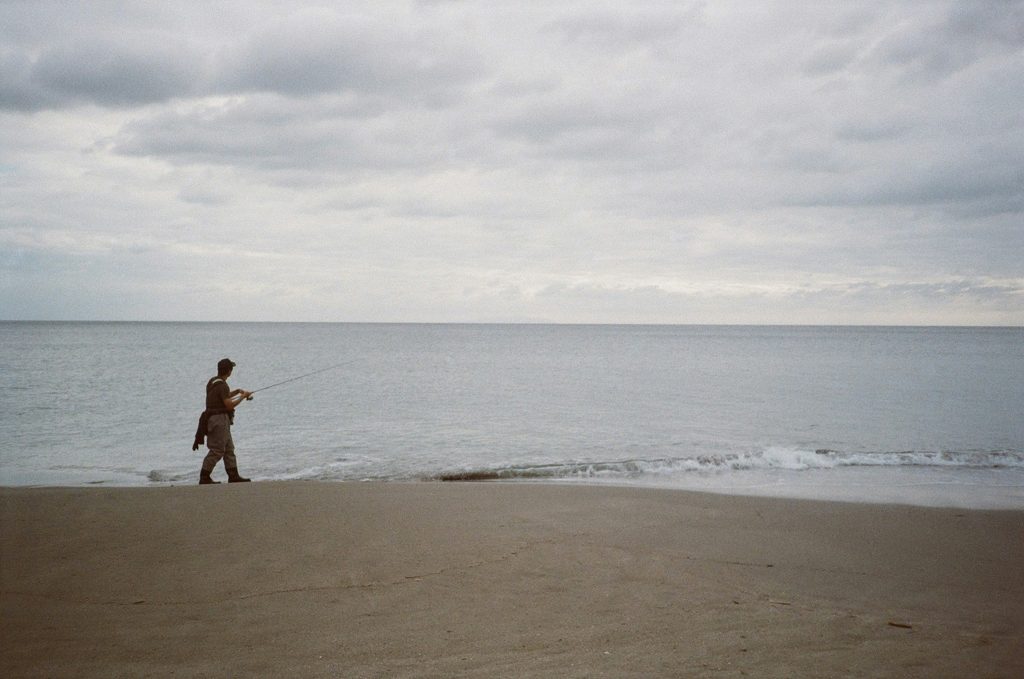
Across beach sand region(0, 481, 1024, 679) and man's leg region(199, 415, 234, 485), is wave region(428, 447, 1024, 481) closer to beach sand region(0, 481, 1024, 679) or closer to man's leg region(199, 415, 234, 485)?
man's leg region(199, 415, 234, 485)

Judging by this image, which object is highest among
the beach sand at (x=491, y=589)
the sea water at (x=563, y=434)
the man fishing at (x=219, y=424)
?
the man fishing at (x=219, y=424)

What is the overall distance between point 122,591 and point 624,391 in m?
26.6

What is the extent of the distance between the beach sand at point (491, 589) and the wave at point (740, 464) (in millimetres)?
3845

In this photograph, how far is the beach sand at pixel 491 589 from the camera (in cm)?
441

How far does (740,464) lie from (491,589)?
957 cm

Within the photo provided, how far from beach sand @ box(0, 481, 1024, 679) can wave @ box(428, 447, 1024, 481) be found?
12.6ft

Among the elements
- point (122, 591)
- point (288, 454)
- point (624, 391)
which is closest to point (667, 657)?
point (122, 591)

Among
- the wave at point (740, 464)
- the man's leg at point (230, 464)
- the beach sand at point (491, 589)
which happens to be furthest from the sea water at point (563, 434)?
the beach sand at point (491, 589)

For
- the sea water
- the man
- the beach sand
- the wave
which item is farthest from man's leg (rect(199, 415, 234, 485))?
the wave

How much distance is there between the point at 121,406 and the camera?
2300cm

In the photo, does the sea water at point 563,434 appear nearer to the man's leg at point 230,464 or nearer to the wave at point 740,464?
the wave at point 740,464

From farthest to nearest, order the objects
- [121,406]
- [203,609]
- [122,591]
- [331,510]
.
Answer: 1. [121,406]
2. [331,510]
3. [122,591]
4. [203,609]

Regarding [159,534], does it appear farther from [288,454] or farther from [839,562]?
[288,454]

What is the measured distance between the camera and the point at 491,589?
18.5 feet
